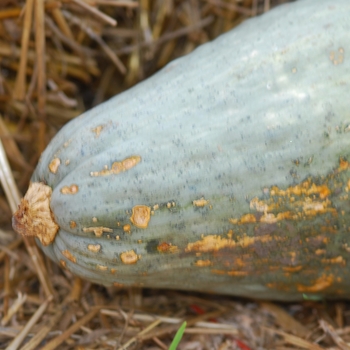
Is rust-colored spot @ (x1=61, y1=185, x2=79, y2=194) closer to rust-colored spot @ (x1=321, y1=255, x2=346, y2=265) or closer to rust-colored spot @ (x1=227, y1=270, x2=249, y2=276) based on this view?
rust-colored spot @ (x1=227, y1=270, x2=249, y2=276)

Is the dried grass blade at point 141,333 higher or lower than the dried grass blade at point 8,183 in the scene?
lower

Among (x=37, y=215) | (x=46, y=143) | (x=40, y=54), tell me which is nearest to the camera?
(x=37, y=215)

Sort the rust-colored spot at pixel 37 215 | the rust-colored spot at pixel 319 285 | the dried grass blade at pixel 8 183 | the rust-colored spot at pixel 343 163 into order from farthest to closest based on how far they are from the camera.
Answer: the dried grass blade at pixel 8 183 < the rust-colored spot at pixel 319 285 < the rust-colored spot at pixel 37 215 < the rust-colored spot at pixel 343 163

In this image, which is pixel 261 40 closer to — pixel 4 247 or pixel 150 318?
pixel 150 318

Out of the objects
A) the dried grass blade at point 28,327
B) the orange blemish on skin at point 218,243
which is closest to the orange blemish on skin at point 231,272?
the orange blemish on skin at point 218,243

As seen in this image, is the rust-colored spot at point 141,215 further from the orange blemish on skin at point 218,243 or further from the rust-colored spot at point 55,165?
the rust-colored spot at point 55,165

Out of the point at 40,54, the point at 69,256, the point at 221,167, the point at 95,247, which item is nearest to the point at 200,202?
the point at 221,167

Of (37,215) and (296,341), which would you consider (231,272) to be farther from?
(37,215)
